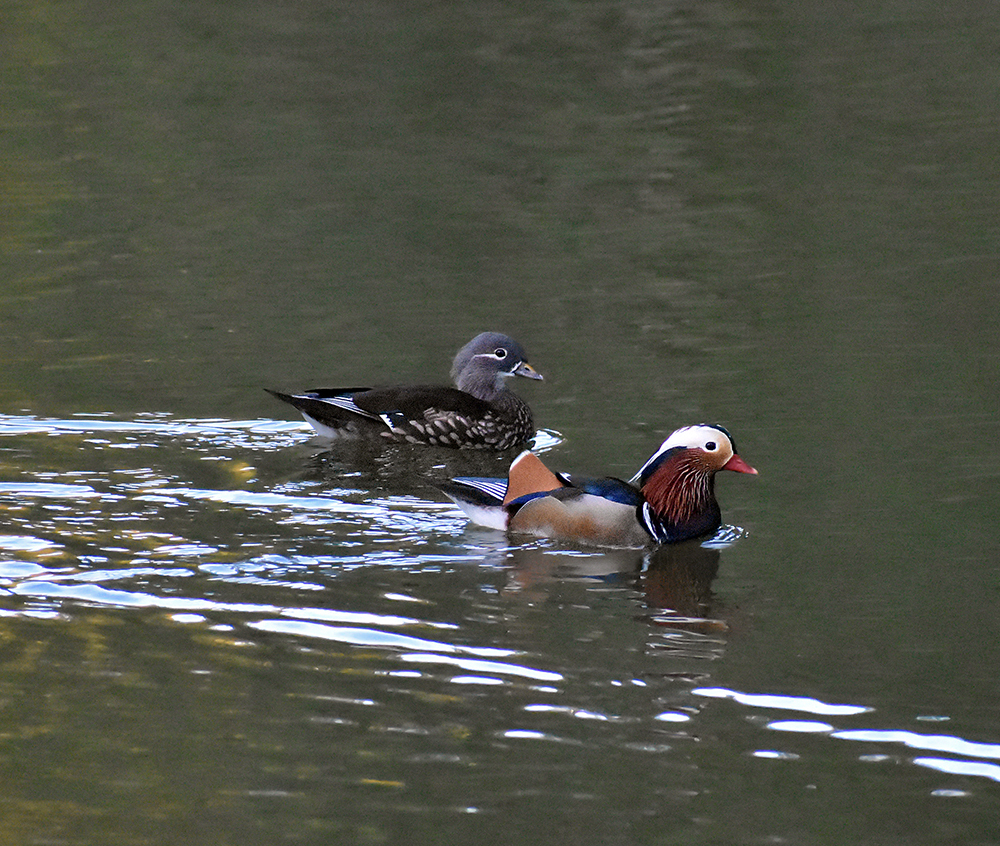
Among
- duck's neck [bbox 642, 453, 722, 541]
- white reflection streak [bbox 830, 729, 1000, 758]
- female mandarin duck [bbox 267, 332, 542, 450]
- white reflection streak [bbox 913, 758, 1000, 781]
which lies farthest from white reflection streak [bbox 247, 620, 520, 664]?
female mandarin duck [bbox 267, 332, 542, 450]

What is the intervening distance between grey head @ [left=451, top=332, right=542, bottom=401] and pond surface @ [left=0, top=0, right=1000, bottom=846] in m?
0.51

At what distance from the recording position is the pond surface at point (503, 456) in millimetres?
6242

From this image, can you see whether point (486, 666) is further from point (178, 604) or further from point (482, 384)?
point (482, 384)

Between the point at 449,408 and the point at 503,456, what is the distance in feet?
1.74

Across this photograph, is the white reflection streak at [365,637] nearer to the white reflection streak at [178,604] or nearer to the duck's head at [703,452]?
the white reflection streak at [178,604]

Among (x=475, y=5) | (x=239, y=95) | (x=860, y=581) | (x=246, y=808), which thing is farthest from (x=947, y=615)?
(x=475, y=5)

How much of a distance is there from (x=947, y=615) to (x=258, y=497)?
4120 mm

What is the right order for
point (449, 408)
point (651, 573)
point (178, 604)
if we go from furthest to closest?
point (449, 408)
point (651, 573)
point (178, 604)

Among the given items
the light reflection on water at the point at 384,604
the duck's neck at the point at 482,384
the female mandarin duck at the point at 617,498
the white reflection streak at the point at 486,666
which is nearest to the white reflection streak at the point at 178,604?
the light reflection on water at the point at 384,604

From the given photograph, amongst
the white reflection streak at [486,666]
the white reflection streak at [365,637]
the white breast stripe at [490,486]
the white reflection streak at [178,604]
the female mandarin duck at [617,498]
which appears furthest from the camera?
the white breast stripe at [490,486]

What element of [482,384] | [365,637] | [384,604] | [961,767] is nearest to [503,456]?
[482,384]

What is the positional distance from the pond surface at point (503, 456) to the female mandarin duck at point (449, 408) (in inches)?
8.6

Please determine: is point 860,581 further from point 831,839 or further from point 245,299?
point 245,299

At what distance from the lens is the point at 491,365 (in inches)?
475
